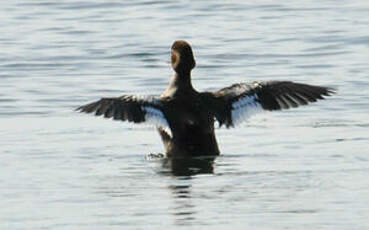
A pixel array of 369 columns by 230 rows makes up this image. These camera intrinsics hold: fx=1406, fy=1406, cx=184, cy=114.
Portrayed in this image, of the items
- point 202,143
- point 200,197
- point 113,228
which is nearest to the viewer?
point 113,228

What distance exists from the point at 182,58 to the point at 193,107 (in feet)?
2.56

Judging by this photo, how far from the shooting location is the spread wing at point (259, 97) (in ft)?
37.1

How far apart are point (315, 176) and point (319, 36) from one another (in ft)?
30.0

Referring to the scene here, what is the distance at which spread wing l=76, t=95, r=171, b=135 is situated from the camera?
1096 centimetres

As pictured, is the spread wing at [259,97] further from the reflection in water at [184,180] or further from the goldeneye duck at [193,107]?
the reflection in water at [184,180]

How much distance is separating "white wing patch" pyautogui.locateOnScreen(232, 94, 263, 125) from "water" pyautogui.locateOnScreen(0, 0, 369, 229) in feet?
0.94

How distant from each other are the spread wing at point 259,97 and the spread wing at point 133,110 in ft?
1.69

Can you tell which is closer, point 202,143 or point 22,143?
point 202,143

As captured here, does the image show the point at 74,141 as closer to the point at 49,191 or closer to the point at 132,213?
the point at 49,191

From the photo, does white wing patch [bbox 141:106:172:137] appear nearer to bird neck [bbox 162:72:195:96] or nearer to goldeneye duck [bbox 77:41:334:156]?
goldeneye duck [bbox 77:41:334:156]

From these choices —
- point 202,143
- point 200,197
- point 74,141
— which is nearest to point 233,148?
point 202,143

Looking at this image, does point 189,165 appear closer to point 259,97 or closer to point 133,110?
point 133,110

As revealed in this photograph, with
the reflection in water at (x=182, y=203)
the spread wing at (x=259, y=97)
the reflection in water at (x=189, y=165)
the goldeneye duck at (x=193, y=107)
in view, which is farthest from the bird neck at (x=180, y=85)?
the reflection in water at (x=182, y=203)

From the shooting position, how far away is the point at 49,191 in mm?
9547
